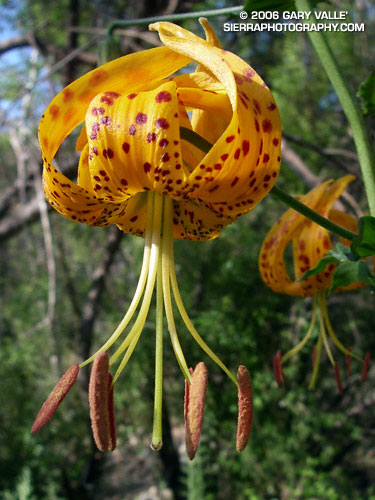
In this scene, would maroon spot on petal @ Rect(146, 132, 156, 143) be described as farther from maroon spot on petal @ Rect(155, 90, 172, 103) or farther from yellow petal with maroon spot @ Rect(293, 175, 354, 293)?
yellow petal with maroon spot @ Rect(293, 175, 354, 293)

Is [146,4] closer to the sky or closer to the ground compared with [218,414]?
closer to the sky

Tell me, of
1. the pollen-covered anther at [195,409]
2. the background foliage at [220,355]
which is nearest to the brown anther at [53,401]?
the pollen-covered anther at [195,409]

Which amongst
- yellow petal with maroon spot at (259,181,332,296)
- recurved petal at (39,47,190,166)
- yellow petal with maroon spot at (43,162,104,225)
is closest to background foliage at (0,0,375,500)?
yellow petal with maroon spot at (259,181,332,296)

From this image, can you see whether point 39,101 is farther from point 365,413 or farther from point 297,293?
point 365,413

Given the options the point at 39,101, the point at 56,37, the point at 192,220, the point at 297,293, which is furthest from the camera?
the point at 56,37

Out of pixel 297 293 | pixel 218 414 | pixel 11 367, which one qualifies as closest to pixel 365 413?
pixel 218 414

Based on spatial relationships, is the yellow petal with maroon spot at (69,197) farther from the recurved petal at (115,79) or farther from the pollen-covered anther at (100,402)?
the pollen-covered anther at (100,402)

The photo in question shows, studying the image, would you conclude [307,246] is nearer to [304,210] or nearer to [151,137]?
[304,210]
